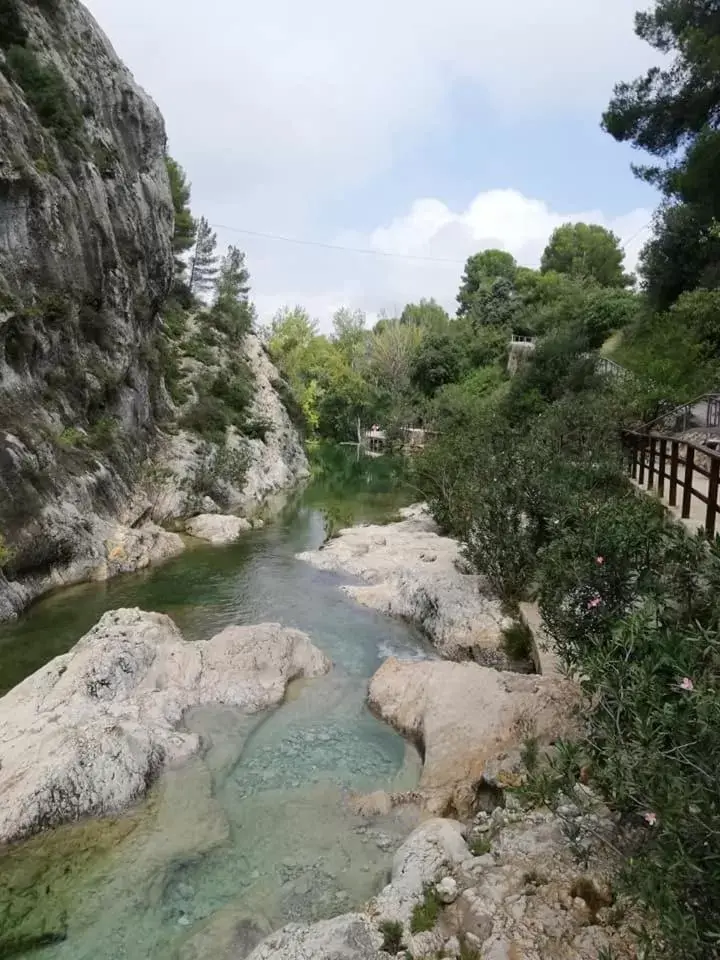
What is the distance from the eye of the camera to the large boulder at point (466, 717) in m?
7.78

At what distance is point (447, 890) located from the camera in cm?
539

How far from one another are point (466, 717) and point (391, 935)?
145 inches

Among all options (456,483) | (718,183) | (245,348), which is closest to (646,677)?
(456,483)

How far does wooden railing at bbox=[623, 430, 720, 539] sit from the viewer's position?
26.0 ft

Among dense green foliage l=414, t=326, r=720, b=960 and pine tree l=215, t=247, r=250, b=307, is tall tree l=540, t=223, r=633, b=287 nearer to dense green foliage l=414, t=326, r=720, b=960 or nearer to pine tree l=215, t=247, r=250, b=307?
pine tree l=215, t=247, r=250, b=307

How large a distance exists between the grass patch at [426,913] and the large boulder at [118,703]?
12.9 feet

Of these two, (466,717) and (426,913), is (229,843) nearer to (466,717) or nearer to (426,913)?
(426,913)

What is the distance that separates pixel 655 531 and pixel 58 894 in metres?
7.02

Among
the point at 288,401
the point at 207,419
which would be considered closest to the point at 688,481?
the point at 207,419

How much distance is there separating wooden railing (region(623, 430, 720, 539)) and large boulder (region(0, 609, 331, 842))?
675cm

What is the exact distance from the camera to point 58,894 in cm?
632

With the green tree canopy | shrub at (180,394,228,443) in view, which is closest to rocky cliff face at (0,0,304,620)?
shrub at (180,394,228,443)

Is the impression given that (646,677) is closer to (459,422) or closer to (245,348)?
A: (459,422)

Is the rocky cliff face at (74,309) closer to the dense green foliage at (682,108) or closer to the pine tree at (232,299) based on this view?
the pine tree at (232,299)
